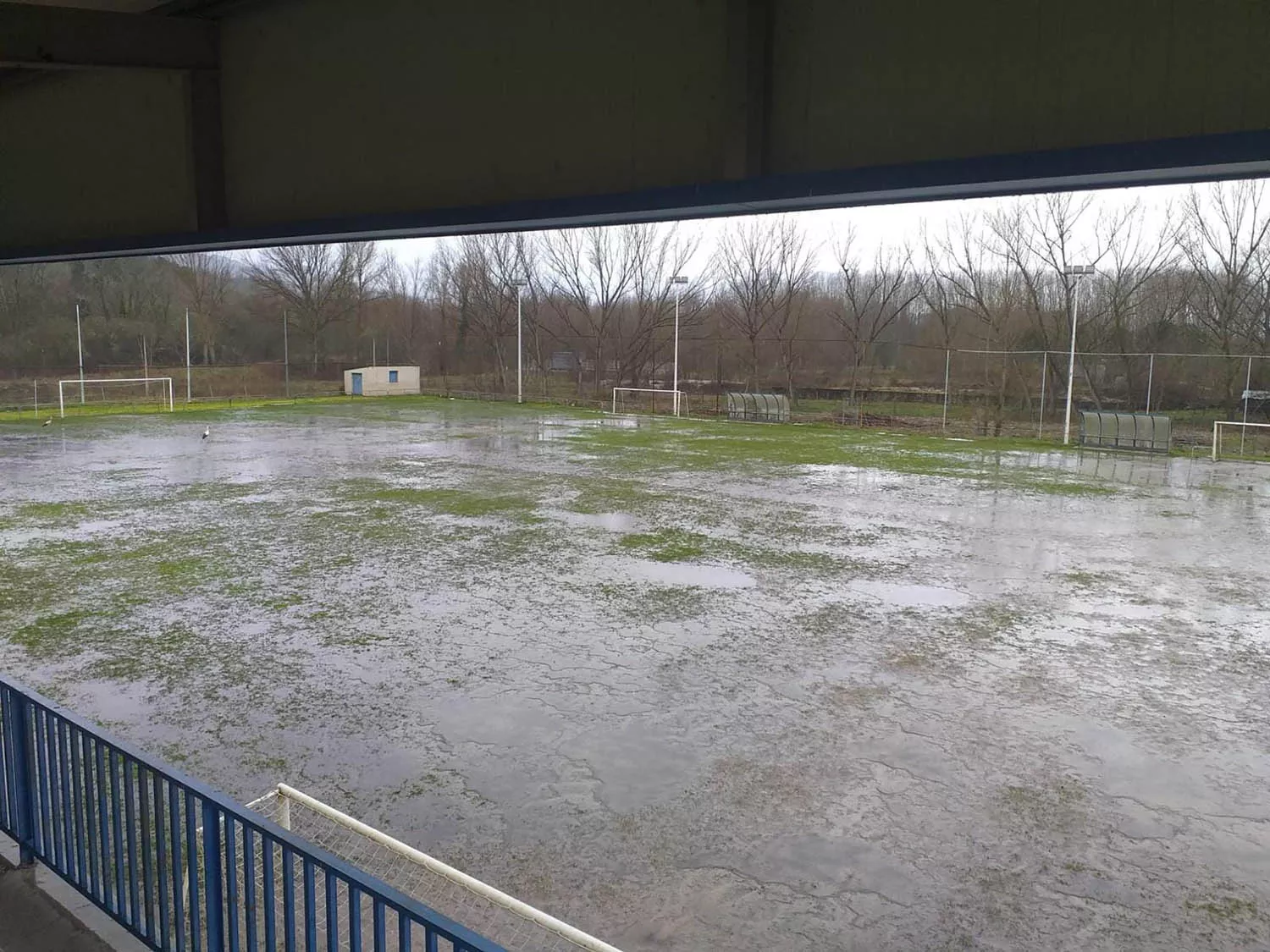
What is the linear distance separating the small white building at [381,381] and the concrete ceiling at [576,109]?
44866 mm

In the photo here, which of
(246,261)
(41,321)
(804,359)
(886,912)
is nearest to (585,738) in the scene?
(886,912)

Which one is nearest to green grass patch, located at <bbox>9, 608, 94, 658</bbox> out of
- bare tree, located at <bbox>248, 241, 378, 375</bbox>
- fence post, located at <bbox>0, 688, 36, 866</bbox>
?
fence post, located at <bbox>0, 688, 36, 866</bbox>

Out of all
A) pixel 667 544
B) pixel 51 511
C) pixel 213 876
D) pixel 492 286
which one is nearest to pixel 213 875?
pixel 213 876

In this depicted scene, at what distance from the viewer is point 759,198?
4.62 m

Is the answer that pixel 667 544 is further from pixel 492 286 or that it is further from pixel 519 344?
pixel 492 286

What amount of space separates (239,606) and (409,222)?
714cm

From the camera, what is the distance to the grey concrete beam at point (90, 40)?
5617mm

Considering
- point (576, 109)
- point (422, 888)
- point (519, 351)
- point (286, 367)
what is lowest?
point (422, 888)

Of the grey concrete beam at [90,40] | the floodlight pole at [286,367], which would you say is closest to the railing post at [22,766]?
the grey concrete beam at [90,40]

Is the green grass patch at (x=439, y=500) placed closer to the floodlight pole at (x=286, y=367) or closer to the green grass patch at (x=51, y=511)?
the green grass patch at (x=51, y=511)

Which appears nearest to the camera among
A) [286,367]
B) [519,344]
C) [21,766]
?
[21,766]

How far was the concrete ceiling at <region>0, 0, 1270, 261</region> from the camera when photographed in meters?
3.75

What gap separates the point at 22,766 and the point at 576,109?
4381 mm

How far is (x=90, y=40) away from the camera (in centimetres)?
580
